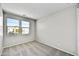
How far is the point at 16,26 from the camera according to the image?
400 cm

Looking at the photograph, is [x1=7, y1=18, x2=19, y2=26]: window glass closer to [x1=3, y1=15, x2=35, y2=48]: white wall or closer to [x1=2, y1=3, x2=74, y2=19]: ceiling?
[x1=3, y1=15, x2=35, y2=48]: white wall

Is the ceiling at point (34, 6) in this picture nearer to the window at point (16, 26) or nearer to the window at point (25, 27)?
the window at point (16, 26)

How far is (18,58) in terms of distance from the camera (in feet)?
2.13

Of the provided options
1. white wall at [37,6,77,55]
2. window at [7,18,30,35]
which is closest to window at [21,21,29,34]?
window at [7,18,30,35]

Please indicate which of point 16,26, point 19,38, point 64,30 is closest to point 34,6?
point 64,30

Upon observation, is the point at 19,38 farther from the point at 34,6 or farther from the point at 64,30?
the point at 64,30

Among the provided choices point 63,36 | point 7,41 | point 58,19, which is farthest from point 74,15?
point 7,41

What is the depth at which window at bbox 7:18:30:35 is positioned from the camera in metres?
3.61

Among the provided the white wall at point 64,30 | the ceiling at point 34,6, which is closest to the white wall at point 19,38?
the ceiling at point 34,6

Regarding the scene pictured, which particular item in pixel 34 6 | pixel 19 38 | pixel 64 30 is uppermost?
pixel 34 6

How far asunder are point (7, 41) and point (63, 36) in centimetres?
313

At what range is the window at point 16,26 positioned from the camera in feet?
11.9

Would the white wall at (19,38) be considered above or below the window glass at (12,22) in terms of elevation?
below

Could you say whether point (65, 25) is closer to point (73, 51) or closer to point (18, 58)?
point (73, 51)
